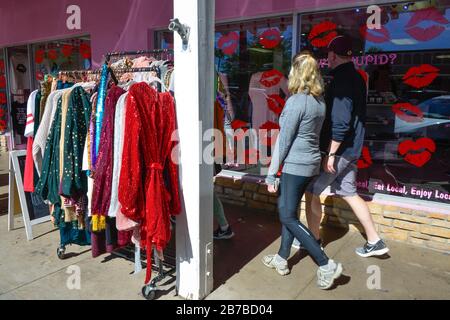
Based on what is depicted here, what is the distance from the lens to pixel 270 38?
500 centimetres

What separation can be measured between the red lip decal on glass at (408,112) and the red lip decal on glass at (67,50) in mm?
5721

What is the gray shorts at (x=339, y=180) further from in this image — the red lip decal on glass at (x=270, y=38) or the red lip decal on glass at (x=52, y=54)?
the red lip decal on glass at (x=52, y=54)

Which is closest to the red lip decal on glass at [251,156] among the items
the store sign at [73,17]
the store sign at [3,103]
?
the store sign at [73,17]

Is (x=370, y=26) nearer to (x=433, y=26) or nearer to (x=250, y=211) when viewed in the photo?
(x=433, y=26)

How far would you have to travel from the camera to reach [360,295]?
3123 millimetres

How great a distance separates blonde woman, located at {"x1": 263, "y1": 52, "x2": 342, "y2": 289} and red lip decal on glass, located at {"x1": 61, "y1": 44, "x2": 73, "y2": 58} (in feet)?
18.0

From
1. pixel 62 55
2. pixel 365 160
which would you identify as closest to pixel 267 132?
pixel 365 160

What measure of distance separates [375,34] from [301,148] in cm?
197

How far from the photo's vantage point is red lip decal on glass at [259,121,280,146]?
16.8 feet

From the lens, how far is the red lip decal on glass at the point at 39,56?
7.92 metres

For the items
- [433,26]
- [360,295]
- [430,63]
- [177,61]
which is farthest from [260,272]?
[433,26]

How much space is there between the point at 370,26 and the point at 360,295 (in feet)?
9.14

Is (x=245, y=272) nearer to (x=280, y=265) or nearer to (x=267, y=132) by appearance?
(x=280, y=265)

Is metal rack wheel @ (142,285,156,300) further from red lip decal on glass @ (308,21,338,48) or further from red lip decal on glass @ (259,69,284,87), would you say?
red lip decal on glass @ (308,21,338,48)
